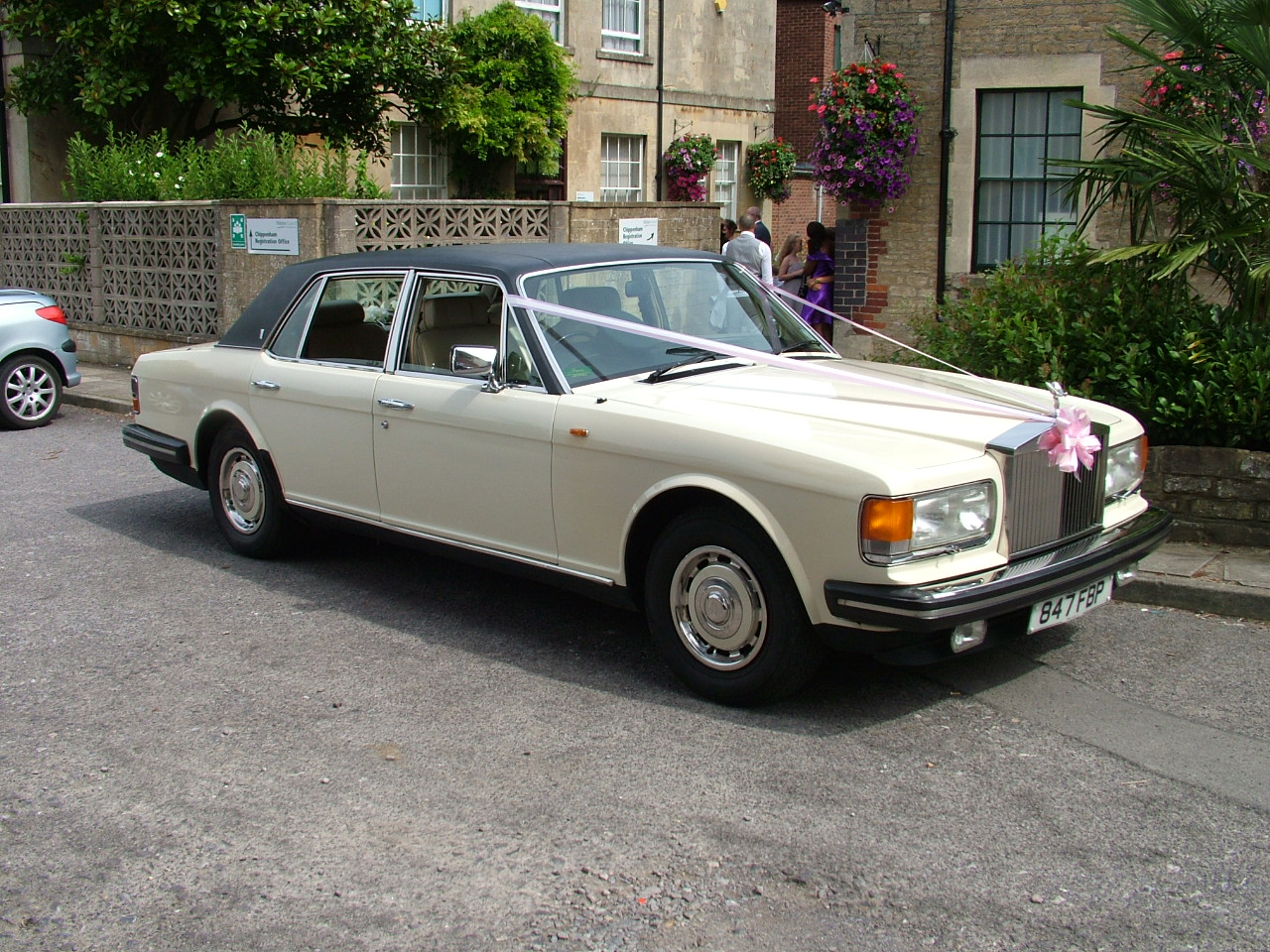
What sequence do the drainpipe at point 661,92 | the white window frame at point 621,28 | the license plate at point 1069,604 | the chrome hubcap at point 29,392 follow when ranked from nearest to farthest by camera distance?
the license plate at point 1069,604 → the chrome hubcap at point 29,392 → the white window frame at point 621,28 → the drainpipe at point 661,92

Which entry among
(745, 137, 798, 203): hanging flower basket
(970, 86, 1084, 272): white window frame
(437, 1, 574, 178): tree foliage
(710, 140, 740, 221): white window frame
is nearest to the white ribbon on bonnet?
(970, 86, 1084, 272): white window frame

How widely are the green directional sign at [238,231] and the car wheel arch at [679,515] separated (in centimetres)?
1027

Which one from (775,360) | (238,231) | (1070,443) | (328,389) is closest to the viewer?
(1070,443)

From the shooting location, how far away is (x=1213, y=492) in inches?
275

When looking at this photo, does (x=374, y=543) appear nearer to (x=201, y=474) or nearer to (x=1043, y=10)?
(x=201, y=474)

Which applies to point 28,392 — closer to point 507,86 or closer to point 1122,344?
point 1122,344

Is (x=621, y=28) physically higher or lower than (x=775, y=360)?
higher

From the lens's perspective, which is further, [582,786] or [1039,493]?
[1039,493]

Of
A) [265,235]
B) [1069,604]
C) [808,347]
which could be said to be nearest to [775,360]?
[808,347]

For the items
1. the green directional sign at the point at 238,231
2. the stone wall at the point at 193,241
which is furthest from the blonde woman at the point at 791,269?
the green directional sign at the point at 238,231

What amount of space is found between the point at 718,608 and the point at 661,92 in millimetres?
23328

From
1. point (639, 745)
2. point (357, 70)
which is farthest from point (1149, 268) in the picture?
point (357, 70)

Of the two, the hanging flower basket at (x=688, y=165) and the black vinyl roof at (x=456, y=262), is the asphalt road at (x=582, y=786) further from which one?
the hanging flower basket at (x=688, y=165)

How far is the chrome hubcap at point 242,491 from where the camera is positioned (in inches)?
285
